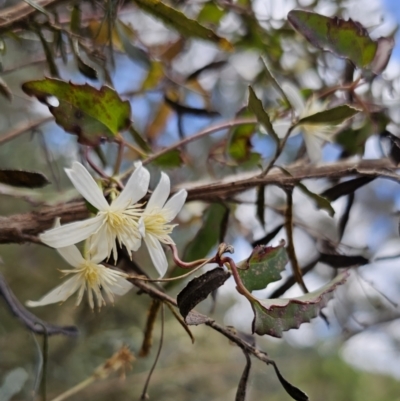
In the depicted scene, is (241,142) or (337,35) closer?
(337,35)

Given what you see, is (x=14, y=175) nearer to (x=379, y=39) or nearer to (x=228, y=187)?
(x=228, y=187)

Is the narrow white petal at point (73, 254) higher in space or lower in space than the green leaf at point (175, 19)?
lower

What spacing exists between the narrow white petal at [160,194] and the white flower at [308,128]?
→ 0.16 metres

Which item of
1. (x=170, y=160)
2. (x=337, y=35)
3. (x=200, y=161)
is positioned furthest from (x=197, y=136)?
(x=200, y=161)

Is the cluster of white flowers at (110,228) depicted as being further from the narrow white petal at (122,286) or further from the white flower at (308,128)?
the white flower at (308,128)

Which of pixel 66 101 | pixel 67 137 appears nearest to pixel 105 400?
pixel 67 137

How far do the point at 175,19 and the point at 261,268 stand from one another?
7.8 inches

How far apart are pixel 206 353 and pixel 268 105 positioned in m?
0.68

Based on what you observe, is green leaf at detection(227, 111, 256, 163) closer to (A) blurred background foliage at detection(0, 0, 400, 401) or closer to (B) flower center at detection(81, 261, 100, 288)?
(A) blurred background foliage at detection(0, 0, 400, 401)

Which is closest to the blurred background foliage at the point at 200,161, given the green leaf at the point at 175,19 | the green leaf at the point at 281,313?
the green leaf at the point at 175,19

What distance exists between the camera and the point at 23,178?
321 millimetres

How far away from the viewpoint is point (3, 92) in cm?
35

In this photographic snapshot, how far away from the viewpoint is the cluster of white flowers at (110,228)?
0.91 ft

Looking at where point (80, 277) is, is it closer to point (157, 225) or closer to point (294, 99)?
point (157, 225)
